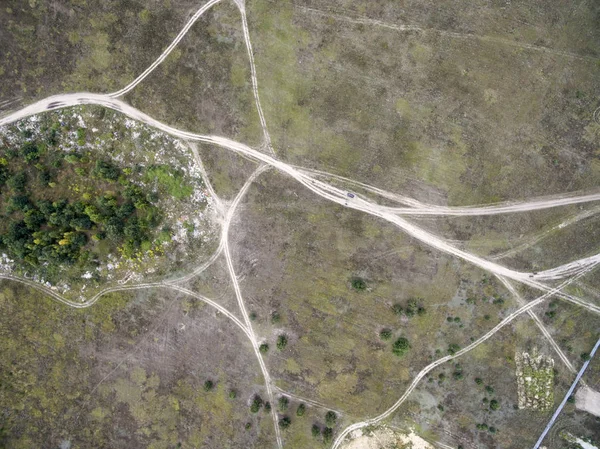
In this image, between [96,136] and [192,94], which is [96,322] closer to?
[96,136]

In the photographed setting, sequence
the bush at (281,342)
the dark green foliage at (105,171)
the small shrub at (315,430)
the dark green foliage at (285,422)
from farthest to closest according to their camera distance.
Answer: the dark green foliage at (285,422), the small shrub at (315,430), the bush at (281,342), the dark green foliage at (105,171)

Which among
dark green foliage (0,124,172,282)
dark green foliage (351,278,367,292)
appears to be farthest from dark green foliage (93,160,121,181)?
dark green foliage (351,278,367,292)

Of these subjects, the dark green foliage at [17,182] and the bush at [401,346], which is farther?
the dark green foliage at [17,182]

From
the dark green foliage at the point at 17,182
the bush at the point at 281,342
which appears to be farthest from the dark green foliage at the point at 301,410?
the dark green foliage at the point at 17,182

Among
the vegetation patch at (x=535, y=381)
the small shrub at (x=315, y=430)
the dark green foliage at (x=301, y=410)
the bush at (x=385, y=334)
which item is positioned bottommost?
the small shrub at (x=315, y=430)

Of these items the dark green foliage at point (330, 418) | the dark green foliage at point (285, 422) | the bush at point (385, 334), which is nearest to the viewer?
the bush at point (385, 334)

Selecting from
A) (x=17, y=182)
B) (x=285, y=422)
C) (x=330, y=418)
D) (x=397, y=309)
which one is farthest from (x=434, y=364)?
(x=17, y=182)

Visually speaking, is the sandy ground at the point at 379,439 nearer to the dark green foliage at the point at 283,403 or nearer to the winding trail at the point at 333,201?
the winding trail at the point at 333,201

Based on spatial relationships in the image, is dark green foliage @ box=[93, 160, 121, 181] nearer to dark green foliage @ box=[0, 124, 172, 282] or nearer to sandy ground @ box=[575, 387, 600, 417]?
dark green foliage @ box=[0, 124, 172, 282]
